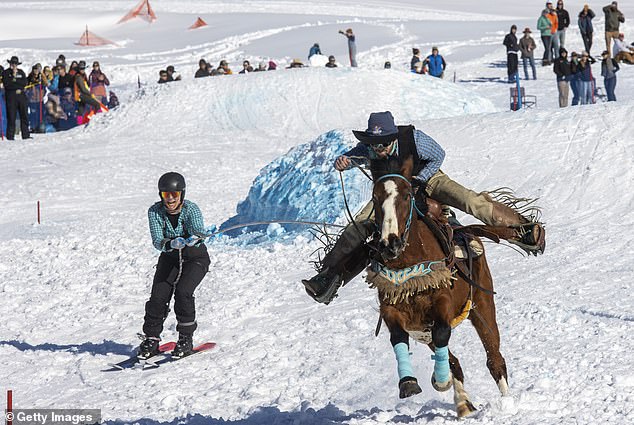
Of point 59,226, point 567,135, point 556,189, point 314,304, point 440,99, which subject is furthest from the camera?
point 440,99

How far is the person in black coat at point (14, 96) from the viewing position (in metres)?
24.8

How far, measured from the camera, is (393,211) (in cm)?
647

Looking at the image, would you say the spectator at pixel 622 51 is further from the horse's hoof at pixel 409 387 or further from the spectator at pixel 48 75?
the horse's hoof at pixel 409 387

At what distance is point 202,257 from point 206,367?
1193 mm

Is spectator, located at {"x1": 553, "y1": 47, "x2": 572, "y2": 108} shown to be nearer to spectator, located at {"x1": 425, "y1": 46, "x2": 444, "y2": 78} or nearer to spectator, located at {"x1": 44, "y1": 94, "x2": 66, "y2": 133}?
spectator, located at {"x1": 425, "y1": 46, "x2": 444, "y2": 78}

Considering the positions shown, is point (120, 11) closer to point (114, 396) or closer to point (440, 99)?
point (440, 99)

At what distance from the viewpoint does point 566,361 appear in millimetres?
8695

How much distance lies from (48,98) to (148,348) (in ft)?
61.3

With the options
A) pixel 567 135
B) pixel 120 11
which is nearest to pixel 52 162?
pixel 567 135

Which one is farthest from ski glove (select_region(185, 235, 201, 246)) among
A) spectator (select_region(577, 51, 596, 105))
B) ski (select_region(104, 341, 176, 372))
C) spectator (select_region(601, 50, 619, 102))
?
spectator (select_region(601, 50, 619, 102))

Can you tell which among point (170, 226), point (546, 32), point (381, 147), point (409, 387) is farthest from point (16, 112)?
point (409, 387)

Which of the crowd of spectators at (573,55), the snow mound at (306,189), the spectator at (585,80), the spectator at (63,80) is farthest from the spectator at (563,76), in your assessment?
the spectator at (63,80)

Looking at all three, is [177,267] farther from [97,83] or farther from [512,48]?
[512,48]

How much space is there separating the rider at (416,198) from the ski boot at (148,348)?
3.09m
